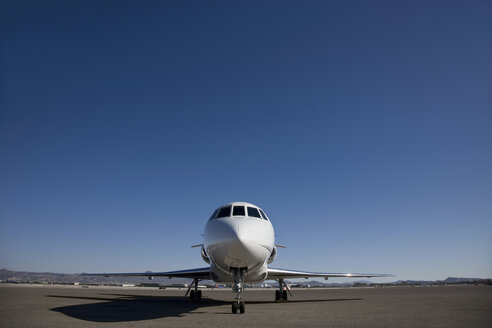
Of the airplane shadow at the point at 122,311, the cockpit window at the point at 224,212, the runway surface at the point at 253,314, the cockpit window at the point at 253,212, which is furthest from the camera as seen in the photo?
the cockpit window at the point at 253,212

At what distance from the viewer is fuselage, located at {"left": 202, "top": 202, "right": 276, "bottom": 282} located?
8.39 meters

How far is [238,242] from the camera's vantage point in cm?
823

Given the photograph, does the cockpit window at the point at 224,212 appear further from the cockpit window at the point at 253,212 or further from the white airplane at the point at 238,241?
the cockpit window at the point at 253,212

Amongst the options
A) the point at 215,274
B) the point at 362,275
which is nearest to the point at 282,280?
the point at 362,275

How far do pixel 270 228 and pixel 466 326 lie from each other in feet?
17.6

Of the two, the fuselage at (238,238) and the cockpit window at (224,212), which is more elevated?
the cockpit window at (224,212)

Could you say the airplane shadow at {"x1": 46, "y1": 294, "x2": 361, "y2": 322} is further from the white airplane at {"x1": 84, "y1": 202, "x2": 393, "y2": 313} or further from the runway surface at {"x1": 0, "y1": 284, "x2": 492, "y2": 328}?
the white airplane at {"x1": 84, "y1": 202, "x2": 393, "y2": 313}

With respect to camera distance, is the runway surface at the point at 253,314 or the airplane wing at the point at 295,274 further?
the airplane wing at the point at 295,274

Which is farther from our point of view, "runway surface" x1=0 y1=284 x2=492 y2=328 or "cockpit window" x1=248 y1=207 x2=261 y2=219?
"cockpit window" x1=248 y1=207 x2=261 y2=219

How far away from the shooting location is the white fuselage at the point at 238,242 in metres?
8.36

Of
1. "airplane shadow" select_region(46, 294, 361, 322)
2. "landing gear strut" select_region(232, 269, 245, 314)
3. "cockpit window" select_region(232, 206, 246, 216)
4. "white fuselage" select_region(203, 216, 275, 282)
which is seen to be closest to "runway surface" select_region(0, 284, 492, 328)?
"airplane shadow" select_region(46, 294, 361, 322)

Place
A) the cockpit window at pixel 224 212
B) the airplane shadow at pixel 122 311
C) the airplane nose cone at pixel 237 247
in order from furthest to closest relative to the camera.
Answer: the cockpit window at pixel 224 212 < the airplane shadow at pixel 122 311 < the airplane nose cone at pixel 237 247

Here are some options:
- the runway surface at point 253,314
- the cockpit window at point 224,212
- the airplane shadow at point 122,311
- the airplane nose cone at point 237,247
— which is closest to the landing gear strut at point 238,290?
the runway surface at point 253,314

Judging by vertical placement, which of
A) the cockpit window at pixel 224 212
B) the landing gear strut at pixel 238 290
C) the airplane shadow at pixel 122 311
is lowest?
the airplane shadow at pixel 122 311
